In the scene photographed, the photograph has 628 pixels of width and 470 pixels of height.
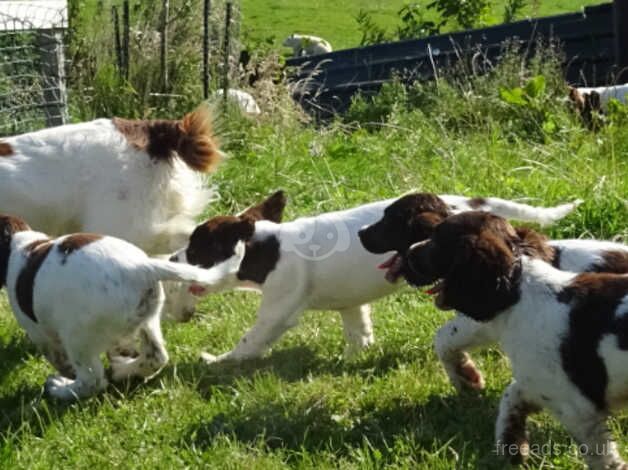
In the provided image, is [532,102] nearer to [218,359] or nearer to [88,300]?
[218,359]

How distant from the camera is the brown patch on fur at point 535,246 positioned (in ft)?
15.8

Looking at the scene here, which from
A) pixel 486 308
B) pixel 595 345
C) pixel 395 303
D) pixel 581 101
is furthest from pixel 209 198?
pixel 581 101

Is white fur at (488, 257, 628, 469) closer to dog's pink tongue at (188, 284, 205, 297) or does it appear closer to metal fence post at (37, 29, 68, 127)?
dog's pink tongue at (188, 284, 205, 297)

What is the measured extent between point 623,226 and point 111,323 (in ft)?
10.7

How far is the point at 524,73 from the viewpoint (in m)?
11.4

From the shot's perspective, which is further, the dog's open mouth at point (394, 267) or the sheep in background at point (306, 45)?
the sheep in background at point (306, 45)

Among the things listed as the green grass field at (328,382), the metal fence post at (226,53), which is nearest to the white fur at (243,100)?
the metal fence post at (226,53)

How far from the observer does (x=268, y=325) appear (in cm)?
613

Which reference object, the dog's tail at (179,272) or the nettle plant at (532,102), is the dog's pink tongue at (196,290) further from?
the nettle plant at (532,102)

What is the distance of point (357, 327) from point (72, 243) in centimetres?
157

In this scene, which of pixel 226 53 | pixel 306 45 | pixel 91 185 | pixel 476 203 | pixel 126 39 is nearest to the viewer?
pixel 476 203

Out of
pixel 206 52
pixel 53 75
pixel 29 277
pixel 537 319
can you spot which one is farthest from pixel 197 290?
pixel 206 52

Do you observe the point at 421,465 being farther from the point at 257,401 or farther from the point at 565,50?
the point at 565,50

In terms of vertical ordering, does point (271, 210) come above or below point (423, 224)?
below
